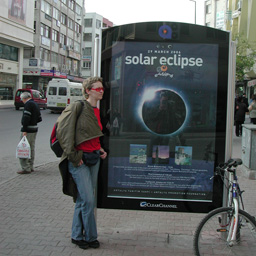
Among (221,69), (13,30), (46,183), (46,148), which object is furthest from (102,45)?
(13,30)

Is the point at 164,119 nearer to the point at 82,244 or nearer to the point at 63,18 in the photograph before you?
the point at 82,244

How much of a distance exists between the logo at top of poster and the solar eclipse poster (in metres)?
0.09

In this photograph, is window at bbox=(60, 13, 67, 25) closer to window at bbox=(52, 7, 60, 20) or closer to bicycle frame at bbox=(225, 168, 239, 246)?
window at bbox=(52, 7, 60, 20)

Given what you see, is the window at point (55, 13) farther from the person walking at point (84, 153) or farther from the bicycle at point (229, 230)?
the bicycle at point (229, 230)

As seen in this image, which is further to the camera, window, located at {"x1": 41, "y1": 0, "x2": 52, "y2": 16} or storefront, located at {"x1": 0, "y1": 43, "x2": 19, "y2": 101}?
window, located at {"x1": 41, "y1": 0, "x2": 52, "y2": 16}

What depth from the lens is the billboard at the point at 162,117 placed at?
380cm

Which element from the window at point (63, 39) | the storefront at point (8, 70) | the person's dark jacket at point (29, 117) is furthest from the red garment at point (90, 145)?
the window at point (63, 39)

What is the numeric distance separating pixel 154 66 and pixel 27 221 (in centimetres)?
261

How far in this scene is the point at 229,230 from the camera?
332 centimetres

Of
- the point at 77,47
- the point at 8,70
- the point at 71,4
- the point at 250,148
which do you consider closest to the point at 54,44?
the point at 71,4

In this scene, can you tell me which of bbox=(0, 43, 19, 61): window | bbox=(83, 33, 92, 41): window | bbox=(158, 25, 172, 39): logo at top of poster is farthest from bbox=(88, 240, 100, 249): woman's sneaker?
bbox=(83, 33, 92, 41): window

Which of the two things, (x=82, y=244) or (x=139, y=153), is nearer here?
(x=82, y=244)

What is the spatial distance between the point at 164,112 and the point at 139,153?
54cm

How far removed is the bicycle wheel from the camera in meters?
3.29
